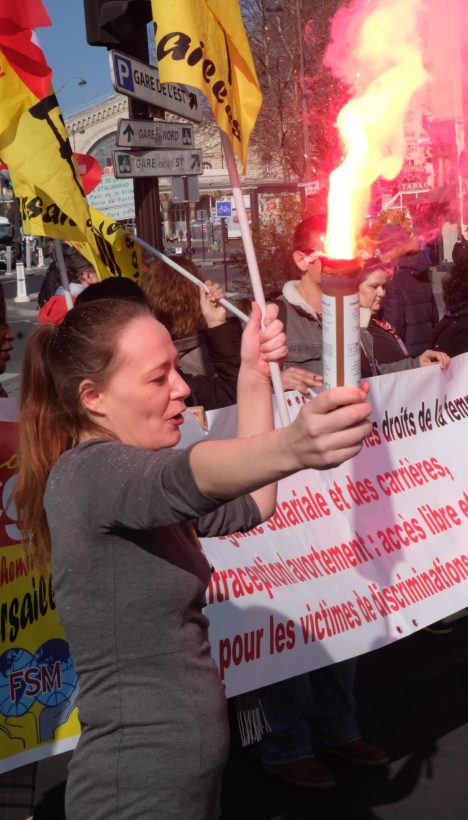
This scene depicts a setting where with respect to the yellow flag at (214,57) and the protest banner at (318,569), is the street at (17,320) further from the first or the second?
the yellow flag at (214,57)

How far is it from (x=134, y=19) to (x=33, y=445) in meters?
3.95

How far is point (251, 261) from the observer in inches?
98.5

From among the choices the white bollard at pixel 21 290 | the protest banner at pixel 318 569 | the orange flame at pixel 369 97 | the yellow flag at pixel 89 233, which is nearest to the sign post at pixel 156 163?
the yellow flag at pixel 89 233

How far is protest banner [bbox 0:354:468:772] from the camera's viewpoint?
11.4ft

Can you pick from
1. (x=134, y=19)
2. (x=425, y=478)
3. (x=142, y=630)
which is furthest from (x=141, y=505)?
(x=134, y=19)

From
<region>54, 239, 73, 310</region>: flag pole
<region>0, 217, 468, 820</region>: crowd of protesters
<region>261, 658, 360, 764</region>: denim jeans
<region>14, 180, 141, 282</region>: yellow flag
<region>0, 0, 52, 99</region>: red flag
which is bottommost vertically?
<region>261, 658, 360, 764</region>: denim jeans

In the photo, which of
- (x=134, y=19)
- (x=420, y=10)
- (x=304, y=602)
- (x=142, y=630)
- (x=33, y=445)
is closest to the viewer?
(x=142, y=630)

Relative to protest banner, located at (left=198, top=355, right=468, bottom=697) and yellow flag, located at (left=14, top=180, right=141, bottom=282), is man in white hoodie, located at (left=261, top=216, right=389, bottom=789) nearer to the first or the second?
protest banner, located at (left=198, top=355, right=468, bottom=697)

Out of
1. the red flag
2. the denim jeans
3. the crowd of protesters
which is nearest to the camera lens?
the crowd of protesters

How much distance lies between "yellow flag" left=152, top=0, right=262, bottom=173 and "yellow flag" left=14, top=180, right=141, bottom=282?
1189 millimetres

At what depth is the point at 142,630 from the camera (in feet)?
6.55

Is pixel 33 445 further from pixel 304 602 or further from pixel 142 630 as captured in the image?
pixel 304 602

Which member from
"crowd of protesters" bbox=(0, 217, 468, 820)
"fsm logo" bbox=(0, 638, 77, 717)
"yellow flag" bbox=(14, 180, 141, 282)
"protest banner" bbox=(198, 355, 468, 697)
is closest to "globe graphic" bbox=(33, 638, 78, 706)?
"fsm logo" bbox=(0, 638, 77, 717)

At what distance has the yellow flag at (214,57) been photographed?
2814 millimetres
